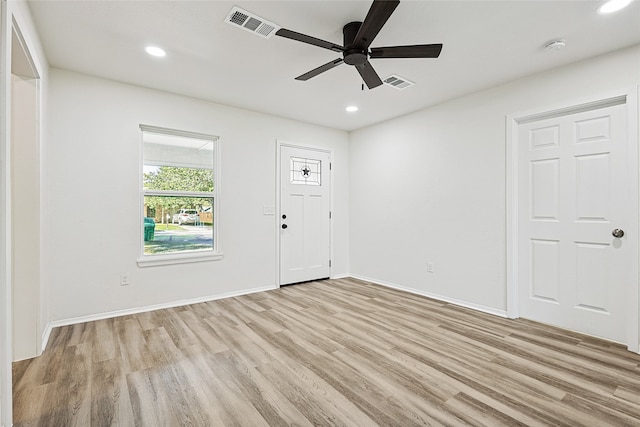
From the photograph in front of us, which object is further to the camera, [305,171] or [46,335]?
[305,171]

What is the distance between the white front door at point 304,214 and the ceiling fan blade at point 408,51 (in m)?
2.69

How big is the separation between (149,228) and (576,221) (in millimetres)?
4548

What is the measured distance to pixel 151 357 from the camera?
2.47 metres

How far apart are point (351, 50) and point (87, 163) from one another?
2.93 metres

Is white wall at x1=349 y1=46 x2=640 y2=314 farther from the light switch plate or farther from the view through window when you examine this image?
the view through window

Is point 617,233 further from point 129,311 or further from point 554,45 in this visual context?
point 129,311

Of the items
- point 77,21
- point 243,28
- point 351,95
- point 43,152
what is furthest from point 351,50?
point 43,152

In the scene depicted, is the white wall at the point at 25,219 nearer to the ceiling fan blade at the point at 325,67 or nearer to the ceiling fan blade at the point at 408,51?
the ceiling fan blade at the point at 325,67

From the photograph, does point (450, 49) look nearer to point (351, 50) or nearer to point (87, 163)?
point (351, 50)

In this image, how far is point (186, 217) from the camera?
396 cm

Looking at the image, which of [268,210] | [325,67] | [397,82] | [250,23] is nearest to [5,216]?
[250,23]

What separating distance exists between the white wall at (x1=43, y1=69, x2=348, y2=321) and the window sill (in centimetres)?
6

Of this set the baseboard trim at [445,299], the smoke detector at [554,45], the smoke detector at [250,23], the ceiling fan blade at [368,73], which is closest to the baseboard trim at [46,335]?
the smoke detector at [250,23]

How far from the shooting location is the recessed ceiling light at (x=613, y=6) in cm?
210
